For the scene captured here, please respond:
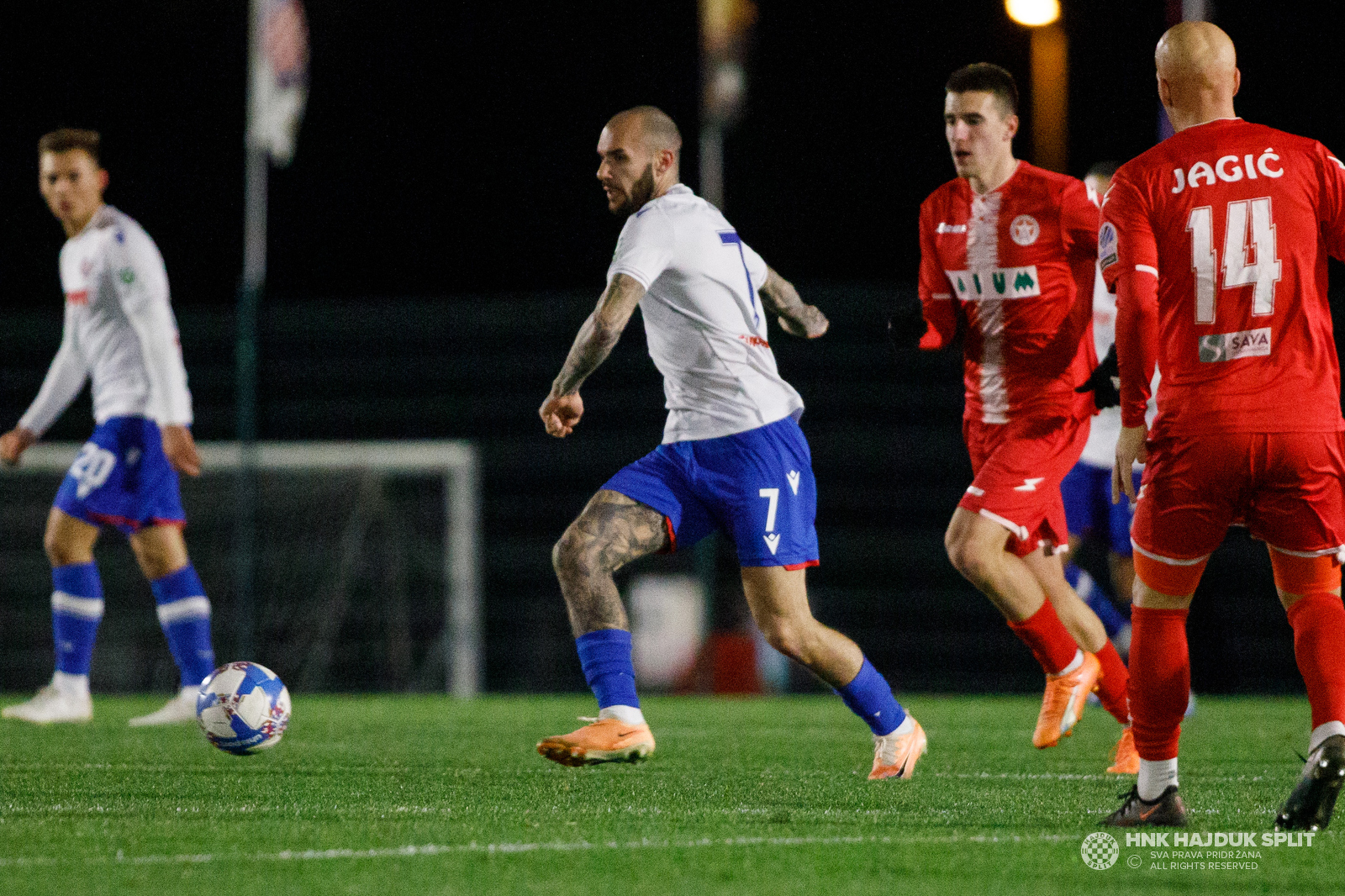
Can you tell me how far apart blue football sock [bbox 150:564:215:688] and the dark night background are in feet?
16.9

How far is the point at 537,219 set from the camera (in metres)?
28.2

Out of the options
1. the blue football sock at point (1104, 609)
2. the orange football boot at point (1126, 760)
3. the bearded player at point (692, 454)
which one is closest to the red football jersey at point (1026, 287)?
the bearded player at point (692, 454)

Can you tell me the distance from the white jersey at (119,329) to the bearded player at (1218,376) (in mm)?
5109

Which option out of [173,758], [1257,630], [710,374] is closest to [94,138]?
[173,758]

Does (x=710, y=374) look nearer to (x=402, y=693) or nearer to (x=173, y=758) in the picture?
(x=173, y=758)

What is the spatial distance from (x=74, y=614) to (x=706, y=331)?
4181 mm

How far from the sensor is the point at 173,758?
645cm

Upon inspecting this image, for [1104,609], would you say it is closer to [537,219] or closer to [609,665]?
[609,665]

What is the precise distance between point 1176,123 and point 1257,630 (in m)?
8.54

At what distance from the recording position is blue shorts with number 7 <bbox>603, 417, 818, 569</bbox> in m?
5.63

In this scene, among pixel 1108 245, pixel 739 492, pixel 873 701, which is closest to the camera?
pixel 1108 245

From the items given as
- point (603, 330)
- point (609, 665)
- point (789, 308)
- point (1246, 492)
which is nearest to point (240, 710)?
point (609, 665)

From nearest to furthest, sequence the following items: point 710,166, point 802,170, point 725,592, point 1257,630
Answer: point 1257,630 < point 725,592 < point 710,166 < point 802,170

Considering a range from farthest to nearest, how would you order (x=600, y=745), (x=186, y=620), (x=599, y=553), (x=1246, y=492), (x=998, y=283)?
1. (x=186, y=620)
2. (x=998, y=283)
3. (x=599, y=553)
4. (x=600, y=745)
5. (x=1246, y=492)
